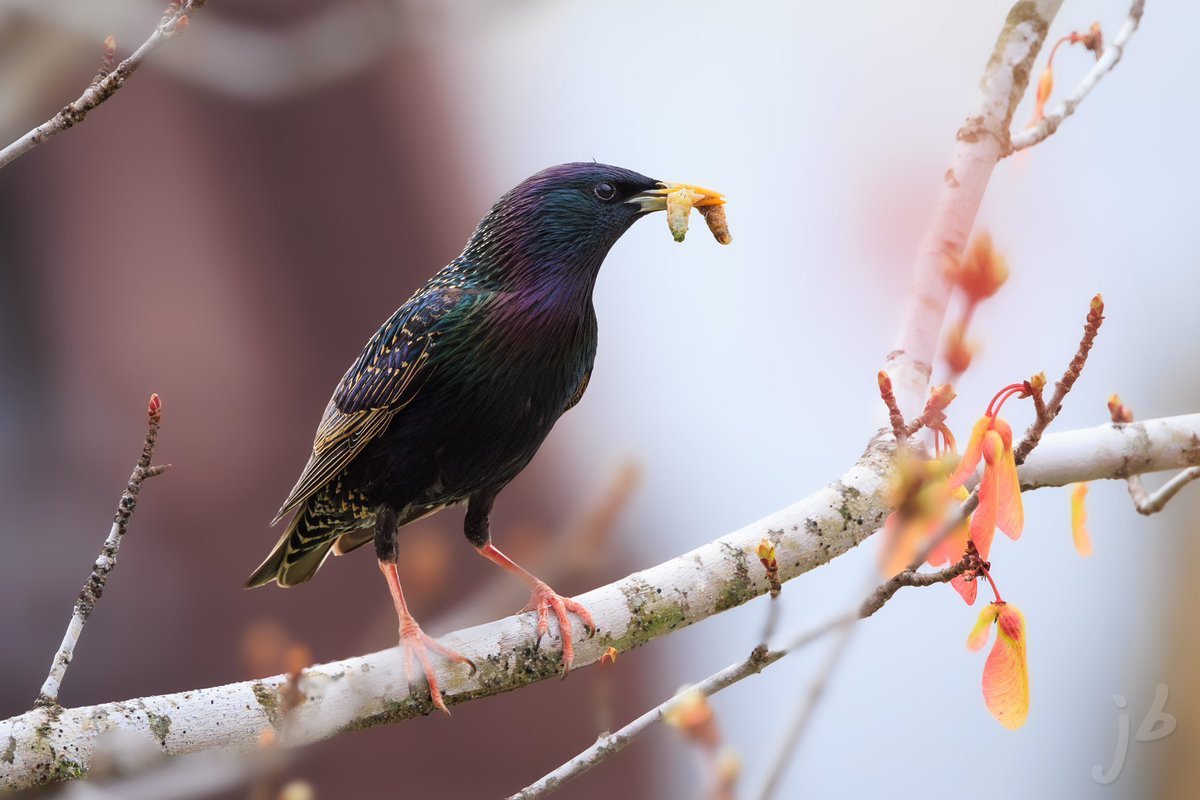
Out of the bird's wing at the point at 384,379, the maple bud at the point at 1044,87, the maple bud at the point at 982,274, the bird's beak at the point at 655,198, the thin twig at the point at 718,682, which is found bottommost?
the thin twig at the point at 718,682

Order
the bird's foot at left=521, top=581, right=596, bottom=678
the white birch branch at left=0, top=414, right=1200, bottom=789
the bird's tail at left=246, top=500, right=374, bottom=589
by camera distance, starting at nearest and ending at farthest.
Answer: the white birch branch at left=0, top=414, right=1200, bottom=789 < the bird's foot at left=521, top=581, right=596, bottom=678 < the bird's tail at left=246, top=500, right=374, bottom=589

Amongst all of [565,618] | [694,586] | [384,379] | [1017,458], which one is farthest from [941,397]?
[384,379]

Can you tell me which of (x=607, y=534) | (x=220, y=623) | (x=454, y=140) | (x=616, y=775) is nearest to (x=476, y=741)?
(x=616, y=775)

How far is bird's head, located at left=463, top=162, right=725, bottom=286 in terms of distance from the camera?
8.87 feet

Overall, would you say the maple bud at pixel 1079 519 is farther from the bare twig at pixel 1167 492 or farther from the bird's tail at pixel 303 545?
the bird's tail at pixel 303 545

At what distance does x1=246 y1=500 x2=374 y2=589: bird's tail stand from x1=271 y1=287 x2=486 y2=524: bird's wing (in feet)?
0.52

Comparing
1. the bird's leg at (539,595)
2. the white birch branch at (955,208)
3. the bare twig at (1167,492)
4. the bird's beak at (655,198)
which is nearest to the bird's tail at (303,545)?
the bird's leg at (539,595)

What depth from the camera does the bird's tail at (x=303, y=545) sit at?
3.04 meters

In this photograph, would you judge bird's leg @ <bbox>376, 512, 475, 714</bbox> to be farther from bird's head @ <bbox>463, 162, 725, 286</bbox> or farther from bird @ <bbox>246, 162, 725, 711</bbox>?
bird's head @ <bbox>463, 162, 725, 286</bbox>

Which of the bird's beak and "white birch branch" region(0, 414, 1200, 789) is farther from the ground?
the bird's beak

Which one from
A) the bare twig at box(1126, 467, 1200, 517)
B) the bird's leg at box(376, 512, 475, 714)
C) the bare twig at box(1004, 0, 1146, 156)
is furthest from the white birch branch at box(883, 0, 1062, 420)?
the bird's leg at box(376, 512, 475, 714)

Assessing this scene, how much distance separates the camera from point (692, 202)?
2.59 metres

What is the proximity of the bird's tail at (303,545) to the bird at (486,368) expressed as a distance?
10 cm

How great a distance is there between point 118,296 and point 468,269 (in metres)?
3.41
